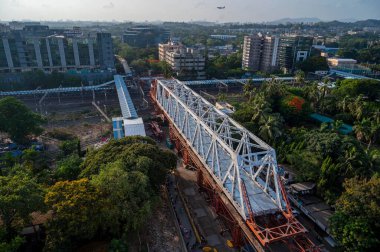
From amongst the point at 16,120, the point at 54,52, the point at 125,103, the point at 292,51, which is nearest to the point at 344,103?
the point at 125,103

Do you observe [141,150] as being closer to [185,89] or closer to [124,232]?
[124,232]

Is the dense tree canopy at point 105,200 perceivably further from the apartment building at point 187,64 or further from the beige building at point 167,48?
the beige building at point 167,48

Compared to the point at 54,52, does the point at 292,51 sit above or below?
below

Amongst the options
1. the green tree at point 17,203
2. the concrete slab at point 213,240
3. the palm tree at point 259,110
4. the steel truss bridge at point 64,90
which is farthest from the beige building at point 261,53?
the green tree at point 17,203

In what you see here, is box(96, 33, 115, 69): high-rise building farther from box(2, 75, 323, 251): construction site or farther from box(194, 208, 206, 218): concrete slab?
box(194, 208, 206, 218): concrete slab

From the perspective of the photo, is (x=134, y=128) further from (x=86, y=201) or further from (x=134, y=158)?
(x=86, y=201)

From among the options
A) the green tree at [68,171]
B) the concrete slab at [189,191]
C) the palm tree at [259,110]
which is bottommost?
the concrete slab at [189,191]

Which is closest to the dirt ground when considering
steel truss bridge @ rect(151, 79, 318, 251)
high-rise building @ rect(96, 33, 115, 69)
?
steel truss bridge @ rect(151, 79, 318, 251)
